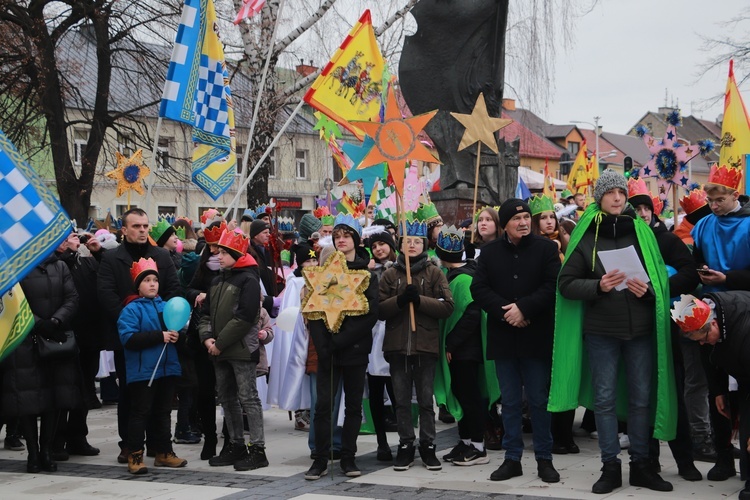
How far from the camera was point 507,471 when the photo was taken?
7121 millimetres

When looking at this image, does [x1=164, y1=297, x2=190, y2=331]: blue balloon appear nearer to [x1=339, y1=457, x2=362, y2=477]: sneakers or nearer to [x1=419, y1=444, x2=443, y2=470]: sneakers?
[x1=339, y1=457, x2=362, y2=477]: sneakers

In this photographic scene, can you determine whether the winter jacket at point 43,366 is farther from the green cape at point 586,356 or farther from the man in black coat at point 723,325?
the man in black coat at point 723,325

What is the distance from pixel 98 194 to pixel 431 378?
126 feet

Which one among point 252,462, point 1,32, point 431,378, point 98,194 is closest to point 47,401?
point 252,462

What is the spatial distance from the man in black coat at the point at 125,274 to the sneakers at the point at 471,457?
2703mm

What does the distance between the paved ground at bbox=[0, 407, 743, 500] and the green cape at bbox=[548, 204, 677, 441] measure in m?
0.51

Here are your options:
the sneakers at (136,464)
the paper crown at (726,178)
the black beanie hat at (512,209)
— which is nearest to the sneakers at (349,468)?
the sneakers at (136,464)

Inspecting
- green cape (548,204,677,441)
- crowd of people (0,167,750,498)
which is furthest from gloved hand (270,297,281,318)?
green cape (548,204,677,441)

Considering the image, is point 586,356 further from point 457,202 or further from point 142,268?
point 457,202

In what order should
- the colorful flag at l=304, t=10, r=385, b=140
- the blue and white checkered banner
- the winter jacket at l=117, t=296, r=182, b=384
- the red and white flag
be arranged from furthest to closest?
1. the red and white flag
2. the colorful flag at l=304, t=10, r=385, b=140
3. the winter jacket at l=117, t=296, r=182, b=384
4. the blue and white checkered banner

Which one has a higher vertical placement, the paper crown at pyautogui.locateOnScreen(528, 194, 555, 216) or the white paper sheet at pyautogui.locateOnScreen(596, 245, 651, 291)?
the paper crown at pyautogui.locateOnScreen(528, 194, 555, 216)

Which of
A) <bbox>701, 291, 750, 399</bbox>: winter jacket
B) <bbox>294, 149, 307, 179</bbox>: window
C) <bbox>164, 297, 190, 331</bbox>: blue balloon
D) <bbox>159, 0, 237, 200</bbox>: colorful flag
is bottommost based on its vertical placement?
<bbox>701, 291, 750, 399</bbox>: winter jacket

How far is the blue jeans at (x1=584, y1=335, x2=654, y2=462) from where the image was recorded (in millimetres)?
6777

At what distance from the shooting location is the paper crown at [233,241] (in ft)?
26.0
